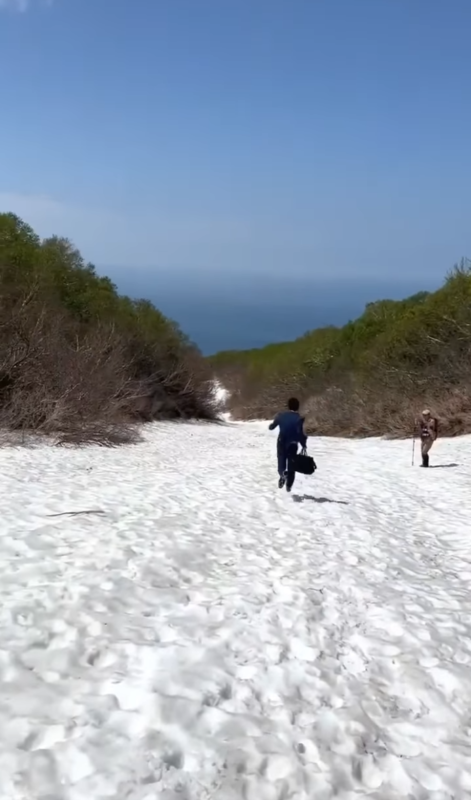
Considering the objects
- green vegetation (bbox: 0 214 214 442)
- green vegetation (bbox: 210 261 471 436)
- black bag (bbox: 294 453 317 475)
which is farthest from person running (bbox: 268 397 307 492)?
green vegetation (bbox: 210 261 471 436)

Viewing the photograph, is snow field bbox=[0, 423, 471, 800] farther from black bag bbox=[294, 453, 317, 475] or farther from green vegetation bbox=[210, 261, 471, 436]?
green vegetation bbox=[210, 261, 471, 436]

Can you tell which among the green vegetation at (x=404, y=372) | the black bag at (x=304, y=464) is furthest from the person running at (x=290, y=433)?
the green vegetation at (x=404, y=372)

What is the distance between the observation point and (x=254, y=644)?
639 cm

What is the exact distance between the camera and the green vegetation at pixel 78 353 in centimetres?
2570

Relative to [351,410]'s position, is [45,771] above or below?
below

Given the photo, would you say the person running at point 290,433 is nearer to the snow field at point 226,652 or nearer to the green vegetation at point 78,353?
the snow field at point 226,652

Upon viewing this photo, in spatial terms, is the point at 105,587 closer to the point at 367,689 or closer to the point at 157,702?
the point at 157,702

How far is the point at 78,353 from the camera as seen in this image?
32125mm

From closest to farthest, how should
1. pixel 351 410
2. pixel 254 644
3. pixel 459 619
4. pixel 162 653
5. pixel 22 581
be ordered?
pixel 162 653
pixel 254 644
pixel 22 581
pixel 459 619
pixel 351 410

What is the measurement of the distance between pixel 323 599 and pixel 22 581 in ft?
12.1

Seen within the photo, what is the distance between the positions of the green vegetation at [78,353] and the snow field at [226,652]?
13632 millimetres

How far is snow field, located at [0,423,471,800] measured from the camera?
14.4 ft

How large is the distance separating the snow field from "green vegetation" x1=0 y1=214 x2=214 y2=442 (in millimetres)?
13632

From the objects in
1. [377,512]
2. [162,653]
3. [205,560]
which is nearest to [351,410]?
[377,512]
